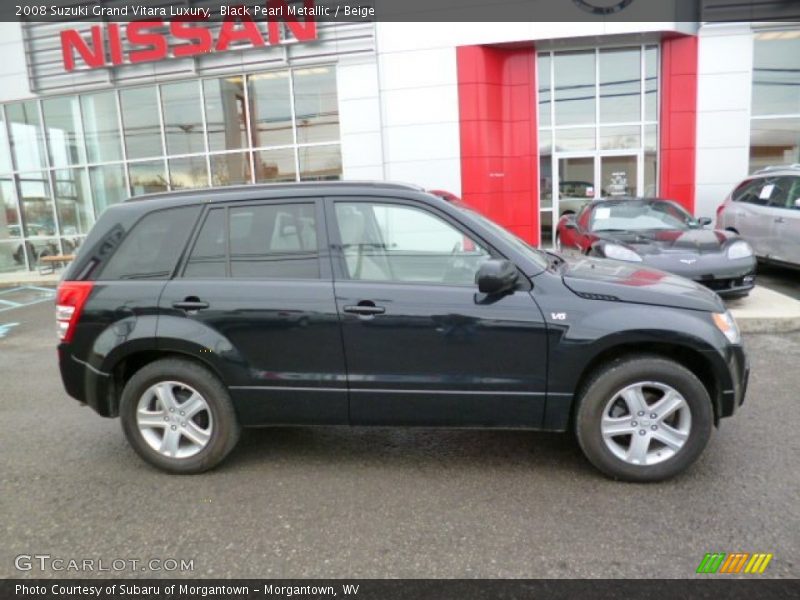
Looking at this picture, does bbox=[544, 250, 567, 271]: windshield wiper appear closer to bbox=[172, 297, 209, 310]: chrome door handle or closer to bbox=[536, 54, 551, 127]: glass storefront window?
bbox=[172, 297, 209, 310]: chrome door handle

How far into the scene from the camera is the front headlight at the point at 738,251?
→ 6966 mm

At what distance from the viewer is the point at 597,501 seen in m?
3.23

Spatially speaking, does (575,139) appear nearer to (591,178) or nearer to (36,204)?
(591,178)

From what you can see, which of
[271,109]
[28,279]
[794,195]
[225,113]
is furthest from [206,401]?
[28,279]

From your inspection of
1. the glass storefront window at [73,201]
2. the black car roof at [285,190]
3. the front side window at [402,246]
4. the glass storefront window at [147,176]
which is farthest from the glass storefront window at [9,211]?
the front side window at [402,246]

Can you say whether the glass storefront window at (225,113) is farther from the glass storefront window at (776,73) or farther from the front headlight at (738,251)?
the glass storefront window at (776,73)

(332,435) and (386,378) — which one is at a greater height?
(386,378)

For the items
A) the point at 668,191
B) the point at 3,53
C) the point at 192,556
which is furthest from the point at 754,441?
the point at 3,53

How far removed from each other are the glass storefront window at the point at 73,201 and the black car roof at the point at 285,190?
14.8m

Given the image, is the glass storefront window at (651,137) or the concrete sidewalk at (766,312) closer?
the concrete sidewalk at (766,312)

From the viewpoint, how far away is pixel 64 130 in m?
16.3

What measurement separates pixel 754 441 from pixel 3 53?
19158 mm
